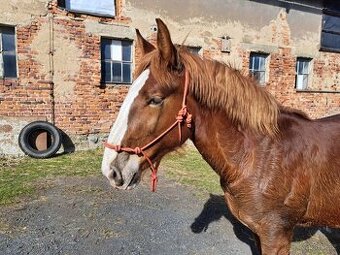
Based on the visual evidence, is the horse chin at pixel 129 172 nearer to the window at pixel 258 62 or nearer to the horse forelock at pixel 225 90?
the horse forelock at pixel 225 90

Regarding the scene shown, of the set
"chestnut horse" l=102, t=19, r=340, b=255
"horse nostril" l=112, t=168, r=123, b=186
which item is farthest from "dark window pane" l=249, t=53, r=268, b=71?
"horse nostril" l=112, t=168, r=123, b=186

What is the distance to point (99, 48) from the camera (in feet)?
29.8

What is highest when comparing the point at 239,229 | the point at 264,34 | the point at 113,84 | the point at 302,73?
the point at 264,34

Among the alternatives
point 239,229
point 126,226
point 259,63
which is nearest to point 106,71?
point 126,226

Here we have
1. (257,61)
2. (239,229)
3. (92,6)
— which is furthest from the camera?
(257,61)

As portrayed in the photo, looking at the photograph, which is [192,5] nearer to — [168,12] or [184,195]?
[168,12]

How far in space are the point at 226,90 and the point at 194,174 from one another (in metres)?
4.83

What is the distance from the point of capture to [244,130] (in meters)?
2.48

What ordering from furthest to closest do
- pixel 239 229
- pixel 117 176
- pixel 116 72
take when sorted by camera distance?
pixel 116 72, pixel 239 229, pixel 117 176

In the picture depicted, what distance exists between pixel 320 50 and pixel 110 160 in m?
14.1

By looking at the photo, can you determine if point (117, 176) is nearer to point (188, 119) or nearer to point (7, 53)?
point (188, 119)

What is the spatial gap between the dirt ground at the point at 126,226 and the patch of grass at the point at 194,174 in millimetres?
486

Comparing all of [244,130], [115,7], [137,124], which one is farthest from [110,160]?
[115,7]

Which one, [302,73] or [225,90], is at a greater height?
[302,73]
